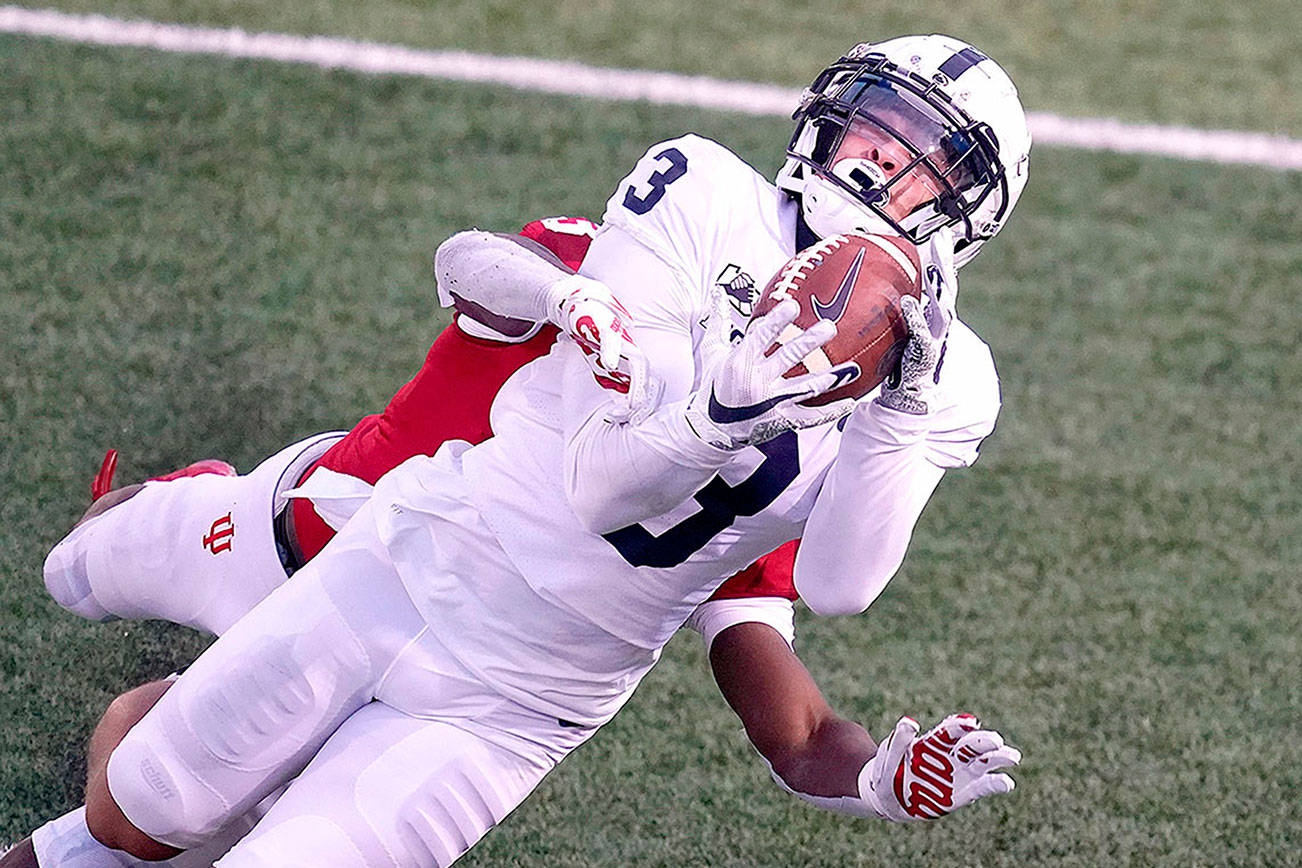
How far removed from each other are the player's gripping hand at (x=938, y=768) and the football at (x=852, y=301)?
535mm

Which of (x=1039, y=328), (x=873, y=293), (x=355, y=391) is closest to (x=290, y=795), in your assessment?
(x=873, y=293)

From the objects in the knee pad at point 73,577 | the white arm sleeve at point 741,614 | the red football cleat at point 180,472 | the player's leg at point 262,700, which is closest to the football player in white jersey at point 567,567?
the player's leg at point 262,700

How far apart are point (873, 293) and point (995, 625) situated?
2.11 m

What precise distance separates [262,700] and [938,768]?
101 centimetres

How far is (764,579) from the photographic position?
128 inches

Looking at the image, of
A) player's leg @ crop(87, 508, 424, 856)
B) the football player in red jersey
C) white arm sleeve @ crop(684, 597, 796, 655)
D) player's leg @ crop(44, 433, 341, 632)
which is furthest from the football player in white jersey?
white arm sleeve @ crop(684, 597, 796, 655)

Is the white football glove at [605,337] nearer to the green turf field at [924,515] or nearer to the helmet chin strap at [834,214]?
the helmet chin strap at [834,214]

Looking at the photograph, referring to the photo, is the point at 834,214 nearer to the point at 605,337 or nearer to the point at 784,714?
the point at 605,337

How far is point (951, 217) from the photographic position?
103 inches

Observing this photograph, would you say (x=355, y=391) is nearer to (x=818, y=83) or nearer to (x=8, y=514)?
(x=8, y=514)

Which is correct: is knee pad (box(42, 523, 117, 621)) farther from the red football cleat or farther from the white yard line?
the white yard line

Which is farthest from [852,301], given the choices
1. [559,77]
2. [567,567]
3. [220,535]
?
[559,77]

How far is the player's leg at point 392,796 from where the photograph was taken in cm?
242

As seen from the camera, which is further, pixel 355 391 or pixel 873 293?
pixel 355 391
